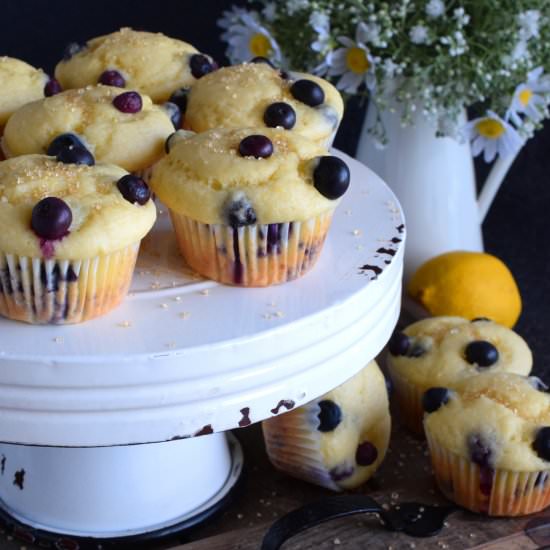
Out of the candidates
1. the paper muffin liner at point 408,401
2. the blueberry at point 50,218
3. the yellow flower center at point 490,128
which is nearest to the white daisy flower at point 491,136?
the yellow flower center at point 490,128

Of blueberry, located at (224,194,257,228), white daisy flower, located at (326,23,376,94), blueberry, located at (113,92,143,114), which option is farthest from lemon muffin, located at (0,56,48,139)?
white daisy flower, located at (326,23,376,94)

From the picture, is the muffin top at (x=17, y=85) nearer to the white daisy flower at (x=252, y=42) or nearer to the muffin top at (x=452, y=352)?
the white daisy flower at (x=252, y=42)

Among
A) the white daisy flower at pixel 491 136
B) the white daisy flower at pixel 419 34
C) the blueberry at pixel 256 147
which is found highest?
the blueberry at pixel 256 147

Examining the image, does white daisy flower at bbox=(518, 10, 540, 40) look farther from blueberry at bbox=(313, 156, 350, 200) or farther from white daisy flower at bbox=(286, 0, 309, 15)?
blueberry at bbox=(313, 156, 350, 200)

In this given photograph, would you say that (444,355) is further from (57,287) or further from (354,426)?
(57,287)

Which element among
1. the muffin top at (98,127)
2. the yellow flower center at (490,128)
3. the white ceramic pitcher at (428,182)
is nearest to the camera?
the muffin top at (98,127)

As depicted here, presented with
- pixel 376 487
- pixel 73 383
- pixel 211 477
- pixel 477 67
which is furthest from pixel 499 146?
pixel 73 383

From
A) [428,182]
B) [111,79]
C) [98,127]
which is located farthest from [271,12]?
[98,127]
